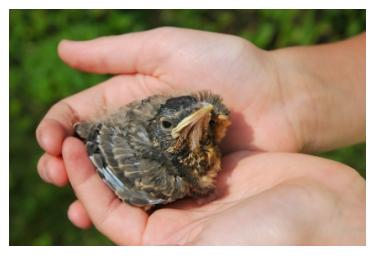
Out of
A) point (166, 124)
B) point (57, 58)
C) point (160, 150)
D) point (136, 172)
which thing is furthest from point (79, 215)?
point (57, 58)

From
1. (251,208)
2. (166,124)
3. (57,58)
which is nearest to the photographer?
(251,208)

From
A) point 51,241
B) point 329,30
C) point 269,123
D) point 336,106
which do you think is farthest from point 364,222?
point 329,30

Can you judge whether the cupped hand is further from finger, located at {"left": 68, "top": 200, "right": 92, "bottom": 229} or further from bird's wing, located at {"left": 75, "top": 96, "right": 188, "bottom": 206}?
finger, located at {"left": 68, "top": 200, "right": 92, "bottom": 229}

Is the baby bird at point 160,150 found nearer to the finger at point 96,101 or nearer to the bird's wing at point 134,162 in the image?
the bird's wing at point 134,162

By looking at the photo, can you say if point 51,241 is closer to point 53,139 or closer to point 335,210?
point 53,139

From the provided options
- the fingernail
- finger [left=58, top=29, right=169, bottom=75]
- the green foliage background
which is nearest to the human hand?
the fingernail

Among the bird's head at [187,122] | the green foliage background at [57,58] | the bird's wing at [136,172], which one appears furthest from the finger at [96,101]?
the green foliage background at [57,58]

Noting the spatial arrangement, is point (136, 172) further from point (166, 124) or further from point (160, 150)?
point (166, 124)
